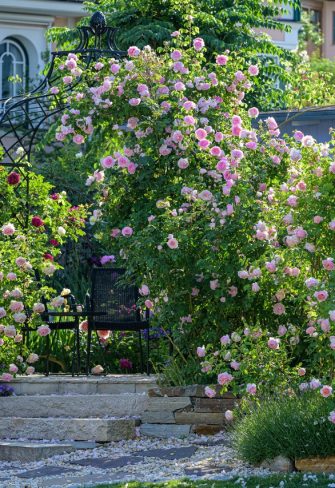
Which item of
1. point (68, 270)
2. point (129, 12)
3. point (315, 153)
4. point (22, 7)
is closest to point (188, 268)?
point (315, 153)

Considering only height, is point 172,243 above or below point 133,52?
below

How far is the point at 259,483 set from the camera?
24.8 ft

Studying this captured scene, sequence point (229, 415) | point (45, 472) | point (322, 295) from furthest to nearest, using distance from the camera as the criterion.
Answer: point (229, 415) → point (45, 472) → point (322, 295)

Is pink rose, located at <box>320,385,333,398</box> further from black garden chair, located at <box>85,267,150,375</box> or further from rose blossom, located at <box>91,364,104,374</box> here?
rose blossom, located at <box>91,364,104,374</box>

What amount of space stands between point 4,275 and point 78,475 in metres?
2.97

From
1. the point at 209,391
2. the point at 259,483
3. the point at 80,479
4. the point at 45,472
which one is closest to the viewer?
the point at 259,483

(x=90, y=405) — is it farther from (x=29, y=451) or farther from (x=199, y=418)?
(x=29, y=451)

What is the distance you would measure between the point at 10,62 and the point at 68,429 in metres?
18.9

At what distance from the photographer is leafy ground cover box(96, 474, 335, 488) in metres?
7.47

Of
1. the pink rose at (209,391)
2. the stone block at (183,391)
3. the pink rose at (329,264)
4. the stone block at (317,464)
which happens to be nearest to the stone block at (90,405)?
the stone block at (183,391)

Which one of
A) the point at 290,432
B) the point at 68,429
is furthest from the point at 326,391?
the point at 68,429

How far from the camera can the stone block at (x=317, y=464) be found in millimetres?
7961

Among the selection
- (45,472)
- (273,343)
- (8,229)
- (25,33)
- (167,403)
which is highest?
(25,33)

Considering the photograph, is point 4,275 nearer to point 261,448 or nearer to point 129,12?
point 261,448
